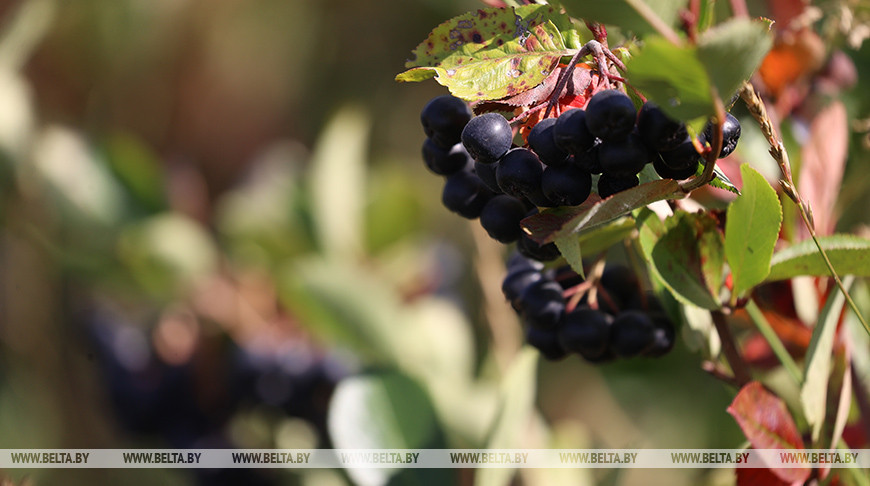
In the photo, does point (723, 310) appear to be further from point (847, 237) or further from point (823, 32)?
point (823, 32)

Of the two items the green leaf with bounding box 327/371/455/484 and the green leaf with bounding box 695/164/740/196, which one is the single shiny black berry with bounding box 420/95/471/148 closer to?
the green leaf with bounding box 695/164/740/196

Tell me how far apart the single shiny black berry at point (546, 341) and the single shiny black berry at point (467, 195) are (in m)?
0.12

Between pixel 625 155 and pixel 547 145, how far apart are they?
0.14 ft

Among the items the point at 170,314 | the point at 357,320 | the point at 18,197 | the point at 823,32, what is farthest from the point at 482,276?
the point at 18,197

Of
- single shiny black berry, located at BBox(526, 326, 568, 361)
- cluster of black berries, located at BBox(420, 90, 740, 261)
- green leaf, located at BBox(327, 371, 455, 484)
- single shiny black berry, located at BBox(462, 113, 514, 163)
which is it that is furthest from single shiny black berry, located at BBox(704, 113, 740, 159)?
green leaf, located at BBox(327, 371, 455, 484)

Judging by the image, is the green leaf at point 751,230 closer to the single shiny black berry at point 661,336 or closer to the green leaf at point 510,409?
the single shiny black berry at point 661,336

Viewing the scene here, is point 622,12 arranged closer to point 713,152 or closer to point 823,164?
point 713,152

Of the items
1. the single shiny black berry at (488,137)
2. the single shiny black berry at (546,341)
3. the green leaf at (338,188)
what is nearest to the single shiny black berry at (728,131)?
the single shiny black berry at (488,137)

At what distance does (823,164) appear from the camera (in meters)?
Result: 0.60

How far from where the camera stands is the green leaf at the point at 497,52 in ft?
1.29

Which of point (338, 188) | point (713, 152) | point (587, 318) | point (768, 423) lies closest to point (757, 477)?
point (768, 423)

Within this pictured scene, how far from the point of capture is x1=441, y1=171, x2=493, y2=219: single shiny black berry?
486 mm

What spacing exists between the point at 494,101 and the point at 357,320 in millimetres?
540

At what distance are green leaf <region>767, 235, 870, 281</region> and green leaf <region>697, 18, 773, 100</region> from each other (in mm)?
177
